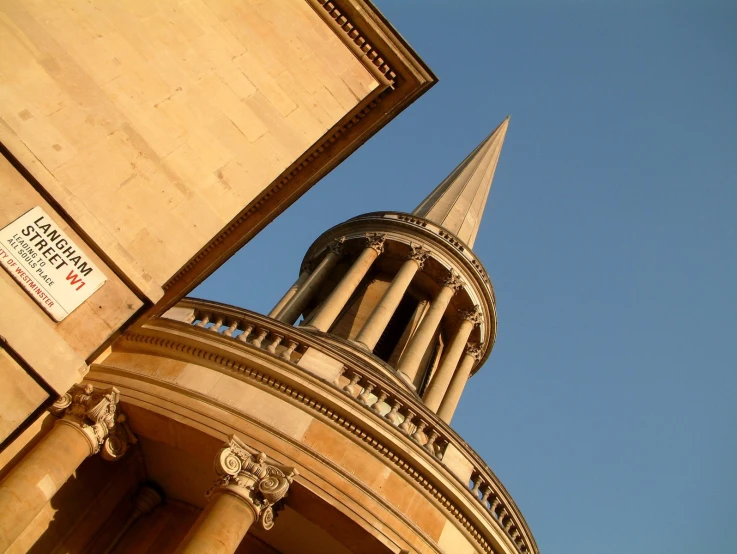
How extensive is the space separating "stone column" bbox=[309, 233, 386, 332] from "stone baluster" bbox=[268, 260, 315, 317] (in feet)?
7.32

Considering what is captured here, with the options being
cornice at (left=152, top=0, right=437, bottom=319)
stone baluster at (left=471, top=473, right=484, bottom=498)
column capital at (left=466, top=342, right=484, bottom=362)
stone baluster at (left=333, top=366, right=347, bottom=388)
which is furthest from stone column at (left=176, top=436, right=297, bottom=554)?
column capital at (left=466, top=342, right=484, bottom=362)

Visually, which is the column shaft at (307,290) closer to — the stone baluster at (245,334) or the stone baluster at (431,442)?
the stone baluster at (245,334)

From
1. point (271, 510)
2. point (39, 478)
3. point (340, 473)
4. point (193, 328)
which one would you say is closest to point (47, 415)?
point (39, 478)

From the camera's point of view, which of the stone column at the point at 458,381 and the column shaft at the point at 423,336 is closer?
the column shaft at the point at 423,336

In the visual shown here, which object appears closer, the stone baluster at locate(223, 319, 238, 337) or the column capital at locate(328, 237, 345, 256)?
the stone baluster at locate(223, 319, 238, 337)

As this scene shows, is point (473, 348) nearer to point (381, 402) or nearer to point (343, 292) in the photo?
point (343, 292)

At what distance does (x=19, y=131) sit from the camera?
5.39 meters

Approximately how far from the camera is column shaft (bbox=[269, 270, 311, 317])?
930 inches

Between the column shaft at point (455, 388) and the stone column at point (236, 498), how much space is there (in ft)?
39.9

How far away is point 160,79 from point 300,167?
7.66 feet

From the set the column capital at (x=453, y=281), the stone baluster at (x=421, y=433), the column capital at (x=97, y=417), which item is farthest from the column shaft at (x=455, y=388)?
the column capital at (x=97, y=417)

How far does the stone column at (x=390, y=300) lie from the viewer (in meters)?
20.6

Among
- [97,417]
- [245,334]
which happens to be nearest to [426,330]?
[245,334]

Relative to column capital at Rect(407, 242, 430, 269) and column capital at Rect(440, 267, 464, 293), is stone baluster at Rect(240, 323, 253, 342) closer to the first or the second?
column capital at Rect(407, 242, 430, 269)
